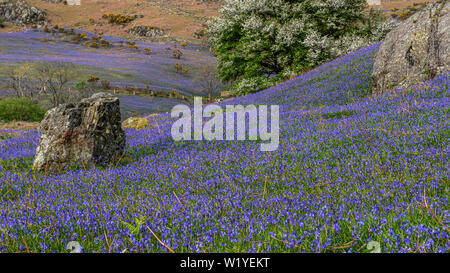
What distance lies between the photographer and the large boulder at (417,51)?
1294 centimetres

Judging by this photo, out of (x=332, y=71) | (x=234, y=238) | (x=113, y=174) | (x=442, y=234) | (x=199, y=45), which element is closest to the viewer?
(x=442, y=234)

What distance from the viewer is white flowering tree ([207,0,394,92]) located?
26.3 meters

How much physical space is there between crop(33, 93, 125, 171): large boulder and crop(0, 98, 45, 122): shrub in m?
20.9

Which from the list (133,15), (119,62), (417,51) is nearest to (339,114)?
(417,51)

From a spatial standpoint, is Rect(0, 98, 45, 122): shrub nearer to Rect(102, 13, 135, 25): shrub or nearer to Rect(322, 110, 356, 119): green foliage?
Rect(322, 110, 356, 119): green foliage

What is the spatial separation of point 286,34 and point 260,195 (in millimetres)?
23819

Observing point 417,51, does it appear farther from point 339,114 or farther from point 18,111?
point 18,111

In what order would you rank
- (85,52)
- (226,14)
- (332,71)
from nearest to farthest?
(332,71)
(226,14)
(85,52)

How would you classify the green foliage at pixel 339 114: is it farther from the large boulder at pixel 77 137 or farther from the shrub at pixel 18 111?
the shrub at pixel 18 111

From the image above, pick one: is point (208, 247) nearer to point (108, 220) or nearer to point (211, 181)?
point (108, 220)

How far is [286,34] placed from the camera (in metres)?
25.8

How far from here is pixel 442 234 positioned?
2557 mm

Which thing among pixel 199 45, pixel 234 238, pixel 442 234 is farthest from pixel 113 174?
pixel 199 45
